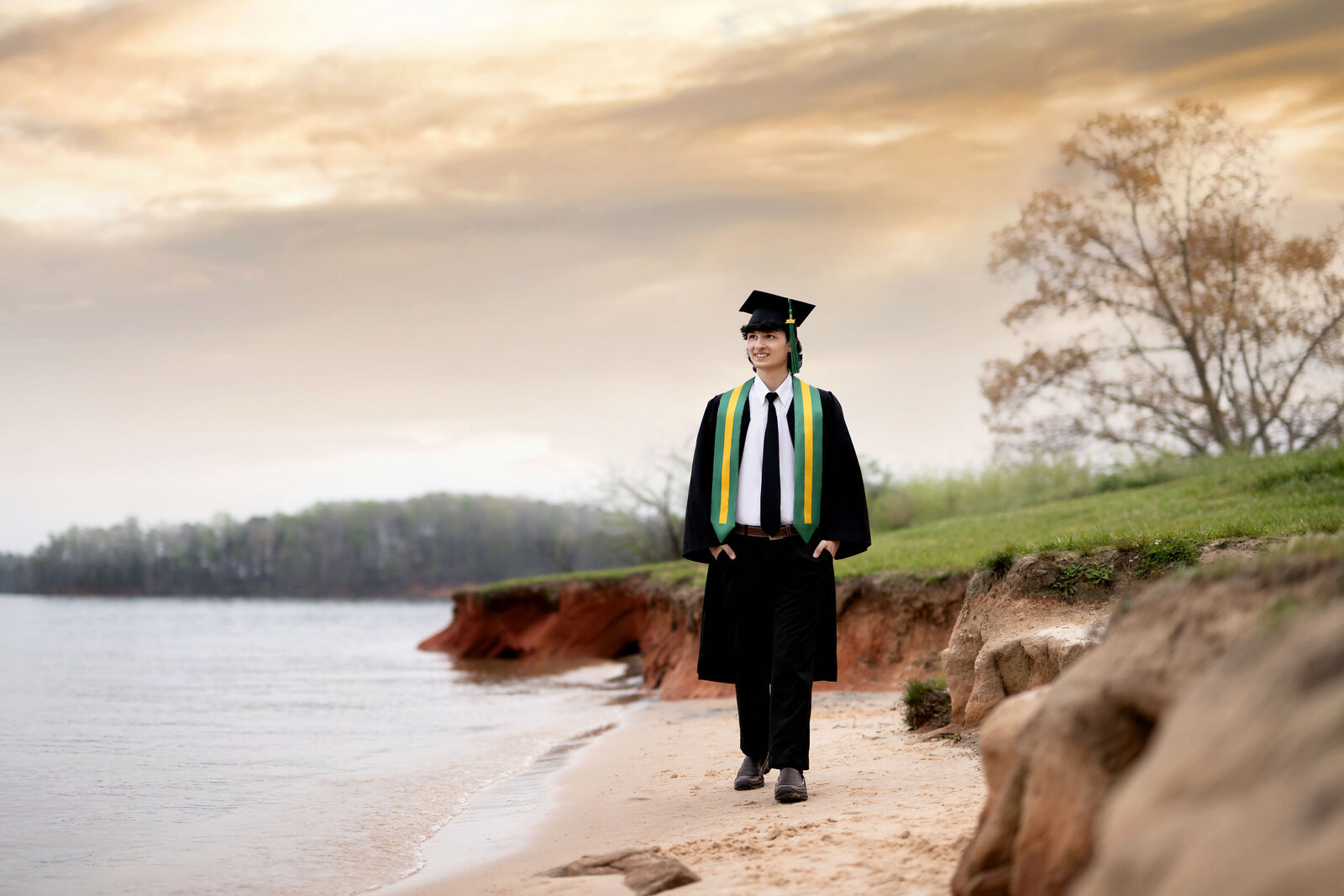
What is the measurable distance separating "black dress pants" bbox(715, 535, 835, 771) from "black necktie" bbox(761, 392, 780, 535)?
0.13 m

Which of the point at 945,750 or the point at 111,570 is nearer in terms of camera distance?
the point at 945,750

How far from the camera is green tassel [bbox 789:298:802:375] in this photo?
5.51m

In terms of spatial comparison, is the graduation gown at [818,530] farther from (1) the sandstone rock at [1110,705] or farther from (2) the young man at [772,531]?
(1) the sandstone rock at [1110,705]

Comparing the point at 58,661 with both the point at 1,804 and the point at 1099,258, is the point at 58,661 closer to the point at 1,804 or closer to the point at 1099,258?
the point at 1,804

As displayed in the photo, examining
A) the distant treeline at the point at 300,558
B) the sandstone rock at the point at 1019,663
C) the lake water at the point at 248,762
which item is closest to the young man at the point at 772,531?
the sandstone rock at the point at 1019,663

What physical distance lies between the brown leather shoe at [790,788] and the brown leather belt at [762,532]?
114cm

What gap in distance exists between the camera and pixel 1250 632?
6.89ft

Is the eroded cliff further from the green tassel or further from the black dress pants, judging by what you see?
the green tassel

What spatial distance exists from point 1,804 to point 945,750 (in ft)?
19.5

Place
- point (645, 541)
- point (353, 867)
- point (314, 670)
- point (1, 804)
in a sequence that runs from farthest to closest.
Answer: point (645, 541) < point (314, 670) < point (1, 804) < point (353, 867)

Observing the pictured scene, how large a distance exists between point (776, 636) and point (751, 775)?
82 centimetres

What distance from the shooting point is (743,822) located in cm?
448

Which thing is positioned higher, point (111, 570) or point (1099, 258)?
point (1099, 258)

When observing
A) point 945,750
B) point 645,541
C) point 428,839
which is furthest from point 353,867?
point 645,541
